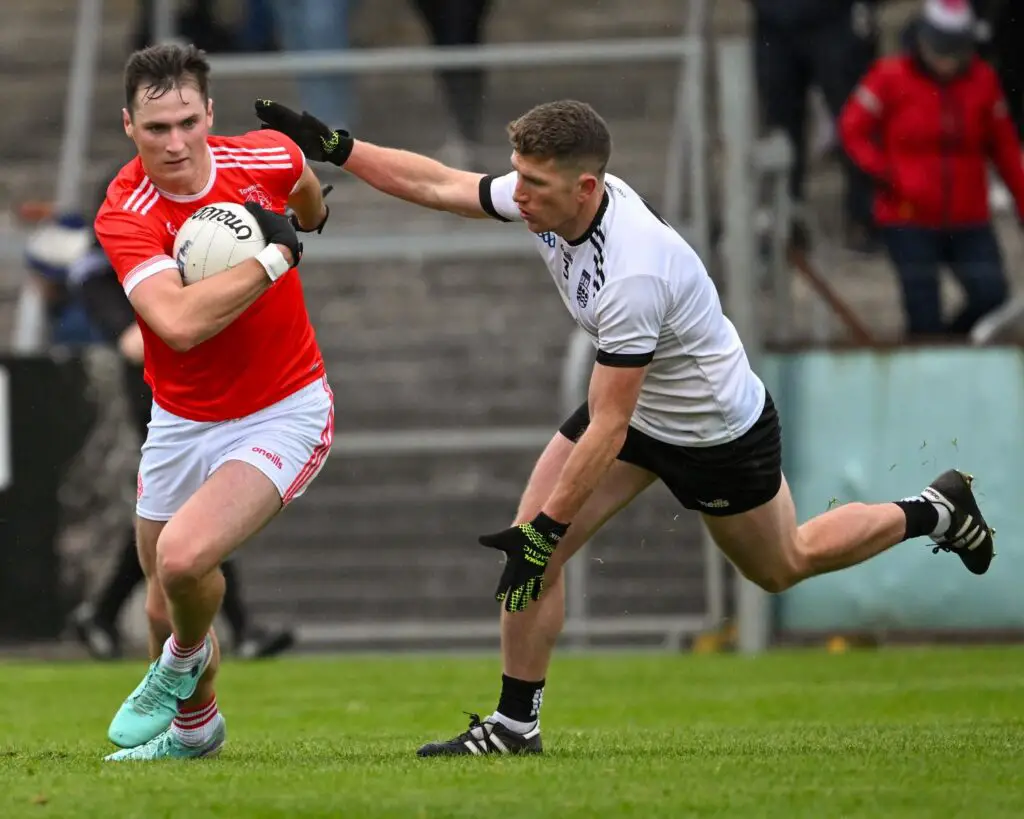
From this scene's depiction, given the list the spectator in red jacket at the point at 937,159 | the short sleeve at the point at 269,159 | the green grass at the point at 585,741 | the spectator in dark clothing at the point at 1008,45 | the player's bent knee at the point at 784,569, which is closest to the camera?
the green grass at the point at 585,741

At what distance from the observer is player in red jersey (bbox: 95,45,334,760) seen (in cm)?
688

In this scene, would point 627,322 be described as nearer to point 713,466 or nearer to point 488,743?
point 713,466

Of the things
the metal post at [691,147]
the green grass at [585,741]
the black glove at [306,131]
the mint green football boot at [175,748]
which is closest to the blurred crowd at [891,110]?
the metal post at [691,147]

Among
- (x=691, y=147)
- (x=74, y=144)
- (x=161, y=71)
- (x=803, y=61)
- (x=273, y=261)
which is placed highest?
(x=161, y=71)

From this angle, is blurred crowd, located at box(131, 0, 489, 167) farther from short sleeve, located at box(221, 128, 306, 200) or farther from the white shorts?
the white shorts

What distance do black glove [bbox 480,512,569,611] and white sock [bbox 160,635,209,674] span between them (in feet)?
3.60

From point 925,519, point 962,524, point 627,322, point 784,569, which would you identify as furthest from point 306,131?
point 962,524

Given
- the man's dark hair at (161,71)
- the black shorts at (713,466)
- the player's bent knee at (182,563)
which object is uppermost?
the man's dark hair at (161,71)

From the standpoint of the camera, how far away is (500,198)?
7473mm

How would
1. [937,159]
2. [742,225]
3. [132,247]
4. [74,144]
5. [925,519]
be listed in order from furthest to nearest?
[74,144]
[937,159]
[742,225]
[925,519]
[132,247]

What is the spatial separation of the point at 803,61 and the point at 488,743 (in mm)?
8325

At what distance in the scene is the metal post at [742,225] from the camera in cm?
1250

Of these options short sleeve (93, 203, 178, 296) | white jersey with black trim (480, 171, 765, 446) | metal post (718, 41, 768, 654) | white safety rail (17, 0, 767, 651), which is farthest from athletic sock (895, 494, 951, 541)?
white safety rail (17, 0, 767, 651)

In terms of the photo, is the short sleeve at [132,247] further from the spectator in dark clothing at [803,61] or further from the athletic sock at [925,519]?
the spectator in dark clothing at [803,61]
